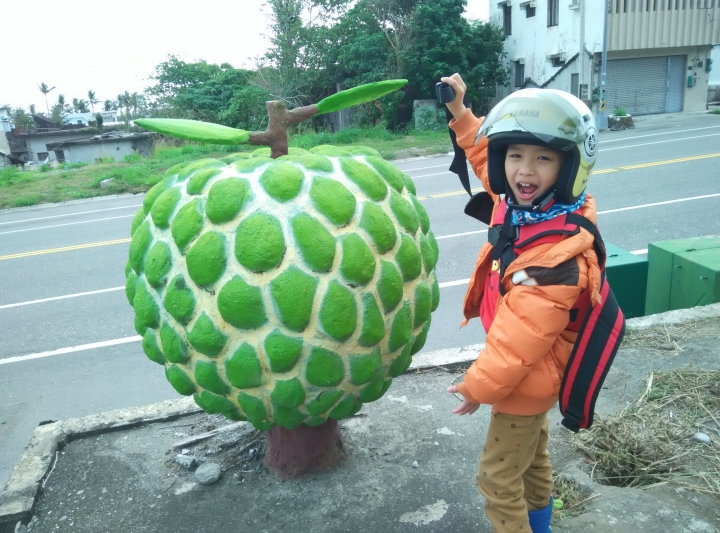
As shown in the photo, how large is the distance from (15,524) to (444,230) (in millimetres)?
5933

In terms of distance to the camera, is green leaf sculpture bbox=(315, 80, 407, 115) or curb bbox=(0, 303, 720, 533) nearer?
green leaf sculpture bbox=(315, 80, 407, 115)

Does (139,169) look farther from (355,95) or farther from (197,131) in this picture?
(355,95)

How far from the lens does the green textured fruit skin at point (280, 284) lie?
2.03 meters

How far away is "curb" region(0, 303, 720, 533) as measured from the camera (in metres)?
2.76

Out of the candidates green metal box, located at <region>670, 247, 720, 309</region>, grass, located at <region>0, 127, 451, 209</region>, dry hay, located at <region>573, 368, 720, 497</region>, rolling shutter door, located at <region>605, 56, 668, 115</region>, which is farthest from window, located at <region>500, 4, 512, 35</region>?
dry hay, located at <region>573, 368, 720, 497</region>

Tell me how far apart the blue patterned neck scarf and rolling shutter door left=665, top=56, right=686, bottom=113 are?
83.3 feet

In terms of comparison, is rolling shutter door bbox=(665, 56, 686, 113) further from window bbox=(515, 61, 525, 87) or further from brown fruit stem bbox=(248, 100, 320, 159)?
brown fruit stem bbox=(248, 100, 320, 159)

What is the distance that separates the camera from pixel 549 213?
1.97m

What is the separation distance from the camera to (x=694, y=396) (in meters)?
3.41

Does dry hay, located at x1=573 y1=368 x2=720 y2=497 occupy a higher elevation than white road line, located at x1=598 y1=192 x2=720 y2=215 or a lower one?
lower

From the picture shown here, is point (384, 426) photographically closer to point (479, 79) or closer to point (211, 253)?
point (211, 253)

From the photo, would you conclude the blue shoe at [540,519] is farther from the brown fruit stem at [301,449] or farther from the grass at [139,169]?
the grass at [139,169]

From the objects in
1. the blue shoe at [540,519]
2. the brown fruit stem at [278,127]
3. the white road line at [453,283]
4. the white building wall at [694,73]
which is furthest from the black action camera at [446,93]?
the white building wall at [694,73]

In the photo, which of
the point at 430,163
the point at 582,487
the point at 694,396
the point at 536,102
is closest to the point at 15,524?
the point at 582,487
